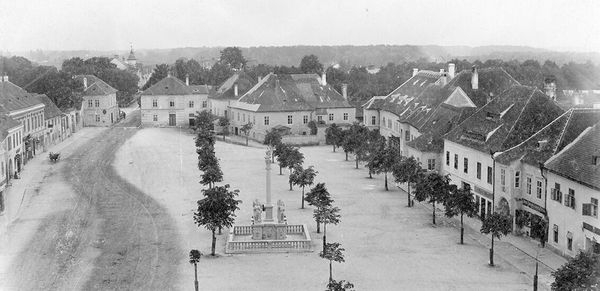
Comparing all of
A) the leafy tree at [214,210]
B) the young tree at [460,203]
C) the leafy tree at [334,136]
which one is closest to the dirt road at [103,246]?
the leafy tree at [214,210]

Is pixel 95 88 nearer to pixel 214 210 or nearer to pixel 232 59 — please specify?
pixel 232 59

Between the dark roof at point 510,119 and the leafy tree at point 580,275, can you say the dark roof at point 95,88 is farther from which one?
the leafy tree at point 580,275

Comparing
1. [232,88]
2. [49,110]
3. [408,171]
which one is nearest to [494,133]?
[408,171]

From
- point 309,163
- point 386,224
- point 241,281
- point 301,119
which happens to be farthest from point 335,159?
point 241,281

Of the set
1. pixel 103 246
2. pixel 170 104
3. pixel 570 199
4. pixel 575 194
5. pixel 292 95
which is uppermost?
pixel 292 95

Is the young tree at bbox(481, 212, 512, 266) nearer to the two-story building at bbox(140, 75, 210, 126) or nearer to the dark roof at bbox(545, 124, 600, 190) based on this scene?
the dark roof at bbox(545, 124, 600, 190)

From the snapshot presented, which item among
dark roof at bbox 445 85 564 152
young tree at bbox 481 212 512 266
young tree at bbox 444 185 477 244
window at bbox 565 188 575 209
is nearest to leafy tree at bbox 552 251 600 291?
young tree at bbox 481 212 512 266

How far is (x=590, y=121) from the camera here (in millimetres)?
38000

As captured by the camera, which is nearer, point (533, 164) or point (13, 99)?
point (533, 164)

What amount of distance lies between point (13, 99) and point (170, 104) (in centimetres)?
3540

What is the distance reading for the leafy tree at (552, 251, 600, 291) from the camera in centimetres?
2406

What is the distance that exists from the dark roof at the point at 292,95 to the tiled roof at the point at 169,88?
1428 cm

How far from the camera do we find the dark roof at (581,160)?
3369 centimetres

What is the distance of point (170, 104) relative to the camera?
105 m
